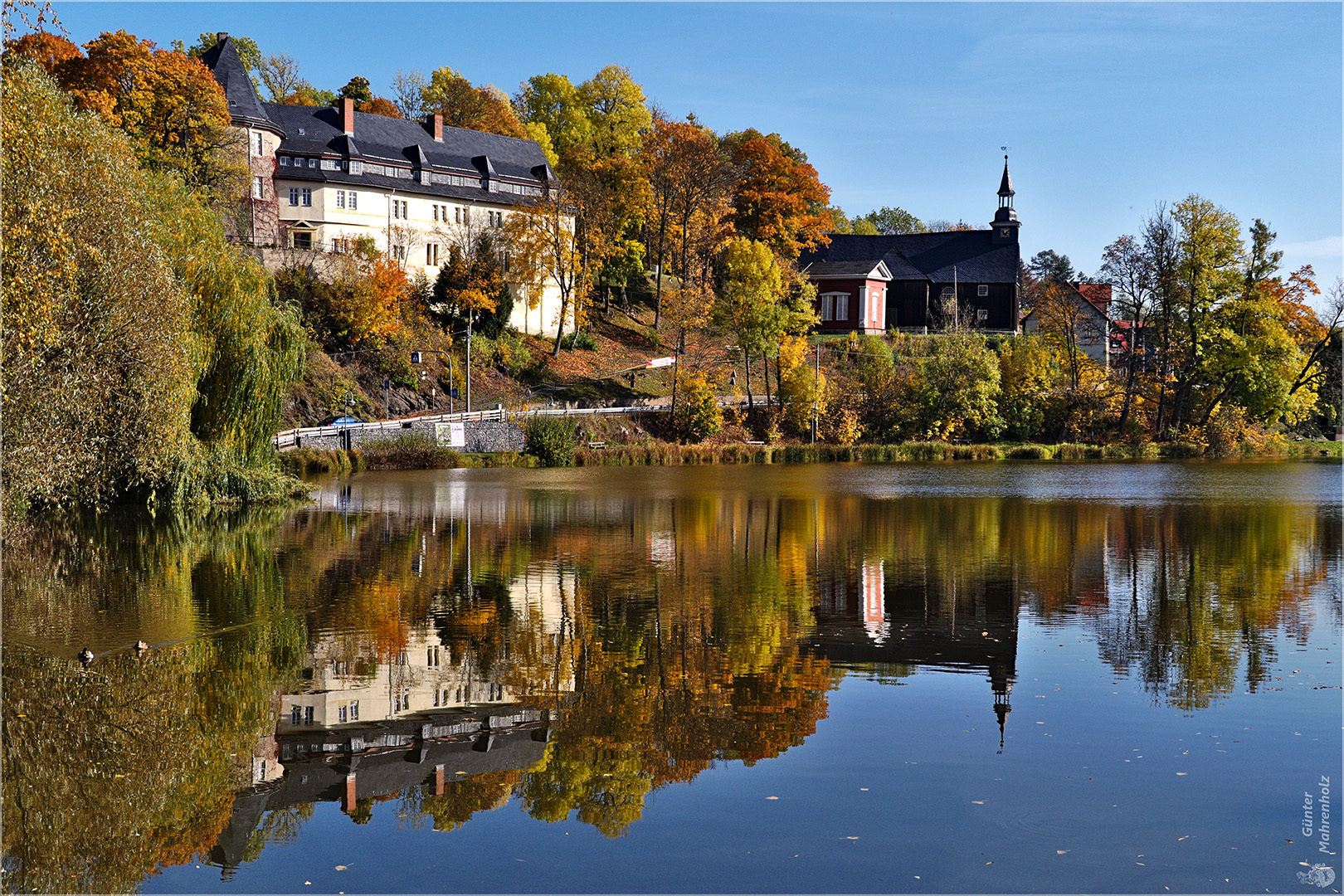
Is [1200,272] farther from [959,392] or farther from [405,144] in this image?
[405,144]

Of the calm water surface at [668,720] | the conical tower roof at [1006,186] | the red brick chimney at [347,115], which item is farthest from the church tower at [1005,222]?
the calm water surface at [668,720]

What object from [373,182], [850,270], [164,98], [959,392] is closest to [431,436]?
[164,98]

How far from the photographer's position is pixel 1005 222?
86.0 m

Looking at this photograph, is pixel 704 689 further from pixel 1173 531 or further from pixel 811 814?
pixel 1173 531

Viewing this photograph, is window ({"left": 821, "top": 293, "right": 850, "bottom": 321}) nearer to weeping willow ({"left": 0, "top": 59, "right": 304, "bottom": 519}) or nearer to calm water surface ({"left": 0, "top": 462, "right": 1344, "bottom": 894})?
weeping willow ({"left": 0, "top": 59, "right": 304, "bottom": 519})

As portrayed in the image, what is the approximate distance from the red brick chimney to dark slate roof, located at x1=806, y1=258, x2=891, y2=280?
1321 inches

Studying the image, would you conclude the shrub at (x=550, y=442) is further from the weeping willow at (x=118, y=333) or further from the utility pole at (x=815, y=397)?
the weeping willow at (x=118, y=333)

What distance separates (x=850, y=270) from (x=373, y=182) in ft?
114

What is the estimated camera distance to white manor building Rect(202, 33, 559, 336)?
6359 cm

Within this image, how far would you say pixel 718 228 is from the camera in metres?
74.9

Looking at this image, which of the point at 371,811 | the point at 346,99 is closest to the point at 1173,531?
the point at 371,811

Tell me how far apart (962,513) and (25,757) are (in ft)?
78.0

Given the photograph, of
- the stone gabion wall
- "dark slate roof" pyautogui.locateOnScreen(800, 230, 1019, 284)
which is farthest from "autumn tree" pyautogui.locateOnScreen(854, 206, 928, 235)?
the stone gabion wall

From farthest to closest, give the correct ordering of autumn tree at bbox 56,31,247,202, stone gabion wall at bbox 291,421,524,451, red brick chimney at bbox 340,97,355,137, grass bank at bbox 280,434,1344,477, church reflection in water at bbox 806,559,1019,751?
red brick chimney at bbox 340,97,355,137
autumn tree at bbox 56,31,247,202
grass bank at bbox 280,434,1344,477
stone gabion wall at bbox 291,421,524,451
church reflection in water at bbox 806,559,1019,751
